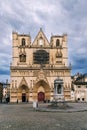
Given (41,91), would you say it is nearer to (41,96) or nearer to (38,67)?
(41,96)

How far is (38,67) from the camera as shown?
6297 cm

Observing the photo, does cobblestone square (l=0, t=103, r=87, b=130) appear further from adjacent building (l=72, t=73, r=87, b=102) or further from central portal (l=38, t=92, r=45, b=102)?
adjacent building (l=72, t=73, r=87, b=102)

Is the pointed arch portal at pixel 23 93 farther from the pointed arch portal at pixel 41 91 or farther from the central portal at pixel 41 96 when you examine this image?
the central portal at pixel 41 96

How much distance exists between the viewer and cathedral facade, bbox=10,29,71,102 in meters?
61.7

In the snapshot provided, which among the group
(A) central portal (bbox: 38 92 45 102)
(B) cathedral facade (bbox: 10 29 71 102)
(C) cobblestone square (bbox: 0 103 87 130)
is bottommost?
(C) cobblestone square (bbox: 0 103 87 130)

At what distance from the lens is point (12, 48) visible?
6500 centimetres

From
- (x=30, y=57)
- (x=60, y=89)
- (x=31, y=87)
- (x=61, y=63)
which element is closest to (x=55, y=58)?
(x=61, y=63)

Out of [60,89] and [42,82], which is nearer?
[60,89]

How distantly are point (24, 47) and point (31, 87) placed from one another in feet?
41.0

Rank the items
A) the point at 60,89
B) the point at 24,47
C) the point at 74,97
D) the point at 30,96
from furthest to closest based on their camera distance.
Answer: the point at 74,97
the point at 24,47
the point at 30,96
the point at 60,89

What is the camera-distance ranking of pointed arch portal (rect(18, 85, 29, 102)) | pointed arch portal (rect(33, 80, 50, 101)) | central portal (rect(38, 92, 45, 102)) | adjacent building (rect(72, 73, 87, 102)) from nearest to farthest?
pointed arch portal (rect(18, 85, 29, 102)) < pointed arch portal (rect(33, 80, 50, 101)) < central portal (rect(38, 92, 45, 102)) < adjacent building (rect(72, 73, 87, 102))

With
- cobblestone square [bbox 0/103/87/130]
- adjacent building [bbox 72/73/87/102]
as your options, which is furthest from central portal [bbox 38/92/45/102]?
cobblestone square [bbox 0/103/87/130]

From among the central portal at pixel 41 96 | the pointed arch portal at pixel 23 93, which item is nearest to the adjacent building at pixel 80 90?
the central portal at pixel 41 96

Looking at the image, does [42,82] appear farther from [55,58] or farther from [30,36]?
[30,36]
